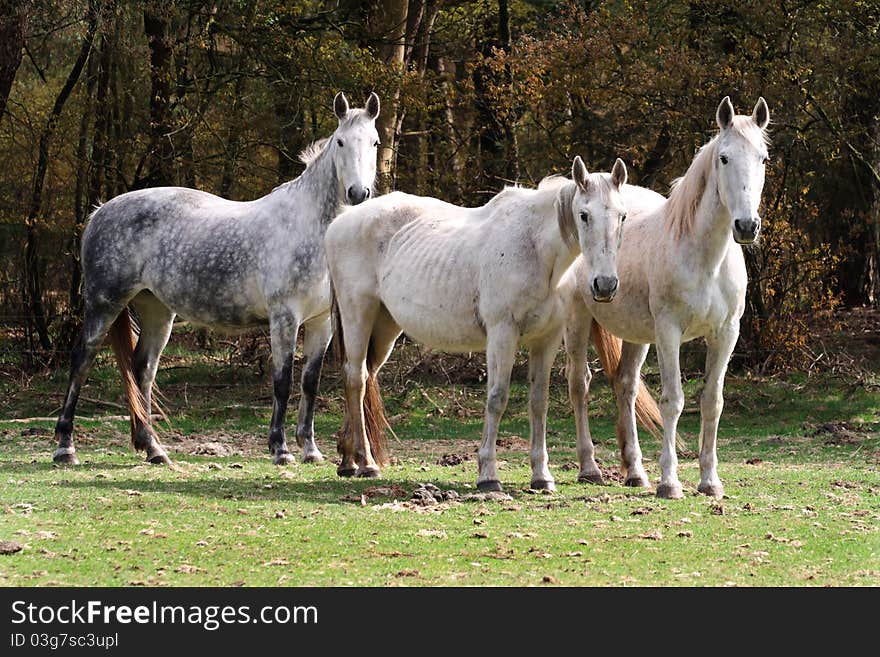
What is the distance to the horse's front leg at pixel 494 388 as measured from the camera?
7820mm

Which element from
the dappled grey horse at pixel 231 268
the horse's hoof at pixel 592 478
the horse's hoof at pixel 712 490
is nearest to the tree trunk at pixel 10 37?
the dappled grey horse at pixel 231 268

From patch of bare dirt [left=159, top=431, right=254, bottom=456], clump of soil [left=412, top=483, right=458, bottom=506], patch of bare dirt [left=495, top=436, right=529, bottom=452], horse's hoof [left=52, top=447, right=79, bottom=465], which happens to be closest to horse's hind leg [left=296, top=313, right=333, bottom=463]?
patch of bare dirt [left=159, top=431, right=254, bottom=456]

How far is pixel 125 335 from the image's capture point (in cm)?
1029

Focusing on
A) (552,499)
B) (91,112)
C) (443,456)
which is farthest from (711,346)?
(91,112)

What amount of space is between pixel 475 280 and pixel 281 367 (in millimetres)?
2449

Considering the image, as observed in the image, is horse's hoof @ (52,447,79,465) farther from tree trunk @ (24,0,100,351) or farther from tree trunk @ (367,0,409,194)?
tree trunk @ (367,0,409,194)

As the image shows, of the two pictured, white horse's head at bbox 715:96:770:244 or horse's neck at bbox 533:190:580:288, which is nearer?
white horse's head at bbox 715:96:770:244

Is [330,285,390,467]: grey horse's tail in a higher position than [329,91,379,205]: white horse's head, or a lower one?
lower

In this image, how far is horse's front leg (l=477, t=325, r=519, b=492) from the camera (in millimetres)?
7820

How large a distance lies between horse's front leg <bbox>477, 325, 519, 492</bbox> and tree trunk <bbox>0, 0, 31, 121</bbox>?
7.83m

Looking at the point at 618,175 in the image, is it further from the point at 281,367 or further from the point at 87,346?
the point at 87,346

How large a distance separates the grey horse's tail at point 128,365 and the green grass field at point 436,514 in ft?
1.20

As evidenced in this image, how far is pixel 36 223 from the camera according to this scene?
1441 centimetres

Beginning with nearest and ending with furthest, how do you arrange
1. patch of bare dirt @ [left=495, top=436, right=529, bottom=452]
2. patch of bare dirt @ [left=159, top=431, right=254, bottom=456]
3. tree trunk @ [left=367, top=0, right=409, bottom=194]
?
patch of bare dirt @ [left=159, top=431, right=254, bottom=456] < patch of bare dirt @ [left=495, top=436, right=529, bottom=452] < tree trunk @ [left=367, top=0, right=409, bottom=194]
